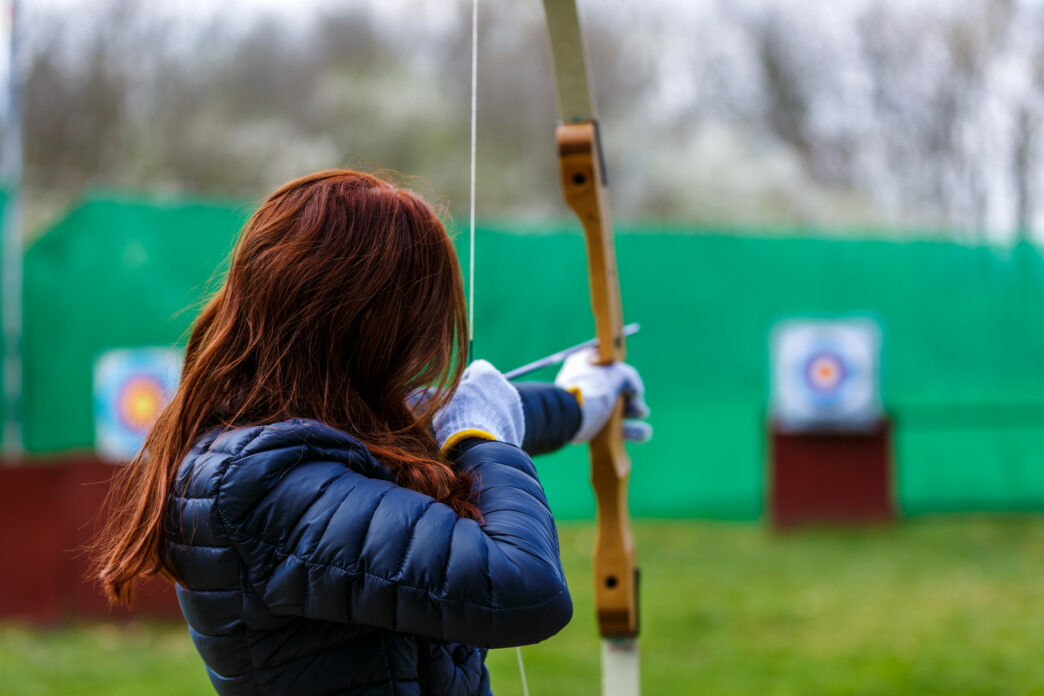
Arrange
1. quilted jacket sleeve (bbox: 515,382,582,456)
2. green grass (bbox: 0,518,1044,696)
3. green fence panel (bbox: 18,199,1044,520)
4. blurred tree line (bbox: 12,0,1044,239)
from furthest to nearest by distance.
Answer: blurred tree line (bbox: 12,0,1044,239), green fence panel (bbox: 18,199,1044,520), green grass (bbox: 0,518,1044,696), quilted jacket sleeve (bbox: 515,382,582,456)

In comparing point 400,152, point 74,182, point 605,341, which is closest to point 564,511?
point 605,341

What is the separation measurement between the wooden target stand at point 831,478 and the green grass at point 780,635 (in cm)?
24

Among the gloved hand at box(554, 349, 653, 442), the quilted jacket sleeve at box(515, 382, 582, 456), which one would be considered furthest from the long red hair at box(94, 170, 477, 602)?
the gloved hand at box(554, 349, 653, 442)

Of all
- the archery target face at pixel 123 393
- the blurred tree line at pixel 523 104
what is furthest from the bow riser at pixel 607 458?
the blurred tree line at pixel 523 104

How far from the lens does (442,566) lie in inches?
24.5

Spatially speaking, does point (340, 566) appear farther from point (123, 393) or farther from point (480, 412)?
point (123, 393)

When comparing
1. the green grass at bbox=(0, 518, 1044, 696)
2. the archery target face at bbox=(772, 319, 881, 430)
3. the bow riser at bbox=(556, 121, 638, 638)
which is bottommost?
the green grass at bbox=(0, 518, 1044, 696)

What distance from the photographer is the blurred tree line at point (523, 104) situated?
8523 mm

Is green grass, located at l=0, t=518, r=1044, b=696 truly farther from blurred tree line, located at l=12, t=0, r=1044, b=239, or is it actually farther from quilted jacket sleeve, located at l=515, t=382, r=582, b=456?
blurred tree line, located at l=12, t=0, r=1044, b=239

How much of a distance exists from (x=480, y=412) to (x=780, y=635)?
207 cm

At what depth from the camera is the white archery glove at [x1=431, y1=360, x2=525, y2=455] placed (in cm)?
79

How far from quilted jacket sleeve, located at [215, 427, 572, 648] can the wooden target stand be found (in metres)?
3.57

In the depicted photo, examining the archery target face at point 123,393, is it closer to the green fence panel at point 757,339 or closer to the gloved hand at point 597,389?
the green fence panel at point 757,339

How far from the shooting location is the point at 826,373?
4125 millimetres
